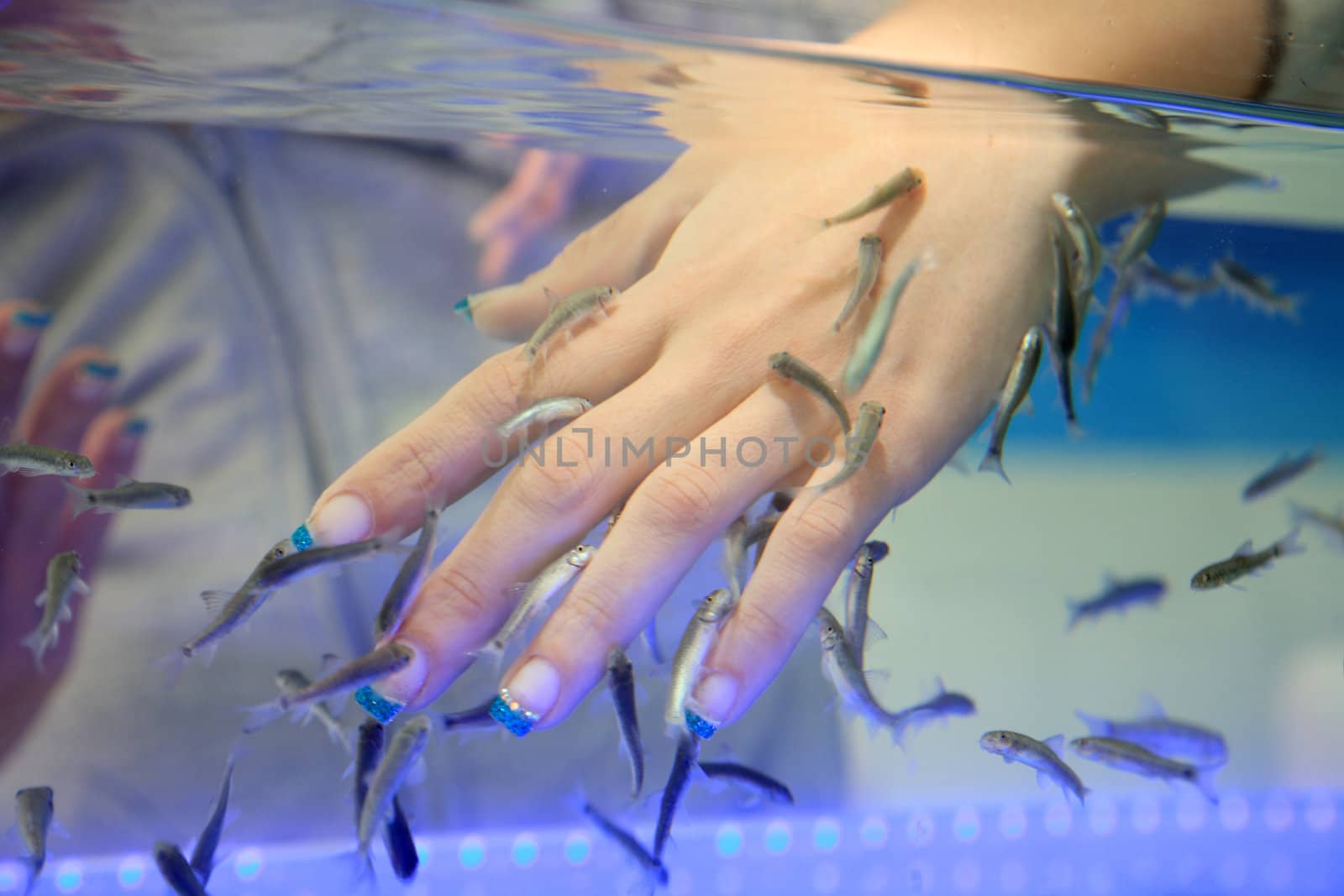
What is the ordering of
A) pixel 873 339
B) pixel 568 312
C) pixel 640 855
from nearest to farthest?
pixel 873 339
pixel 568 312
pixel 640 855

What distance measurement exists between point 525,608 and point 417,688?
0.82 ft

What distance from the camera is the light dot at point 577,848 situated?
2.38 metres

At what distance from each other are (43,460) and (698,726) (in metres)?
1.53

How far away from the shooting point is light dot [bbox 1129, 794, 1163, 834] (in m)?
2.72

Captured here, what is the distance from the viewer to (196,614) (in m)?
2.85

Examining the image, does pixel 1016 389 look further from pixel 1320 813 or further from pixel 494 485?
pixel 1320 813

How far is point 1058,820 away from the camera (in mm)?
2734

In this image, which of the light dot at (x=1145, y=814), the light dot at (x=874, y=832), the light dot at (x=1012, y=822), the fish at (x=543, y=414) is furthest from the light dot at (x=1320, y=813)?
the fish at (x=543, y=414)

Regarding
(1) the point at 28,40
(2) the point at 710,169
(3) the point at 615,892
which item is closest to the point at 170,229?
(1) the point at 28,40

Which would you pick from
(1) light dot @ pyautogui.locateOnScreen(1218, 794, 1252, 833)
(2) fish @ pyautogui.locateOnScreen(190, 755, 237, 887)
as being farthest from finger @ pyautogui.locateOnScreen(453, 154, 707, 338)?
(1) light dot @ pyautogui.locateOnScreen(1218, 794, 1252, 833)

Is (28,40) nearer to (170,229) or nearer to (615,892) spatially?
(170,229)

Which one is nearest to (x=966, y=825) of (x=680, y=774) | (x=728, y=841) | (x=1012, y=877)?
(x=1012, y=877)

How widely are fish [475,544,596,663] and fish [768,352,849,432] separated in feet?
1.88

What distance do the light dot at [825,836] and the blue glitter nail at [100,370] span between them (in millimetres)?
2862
